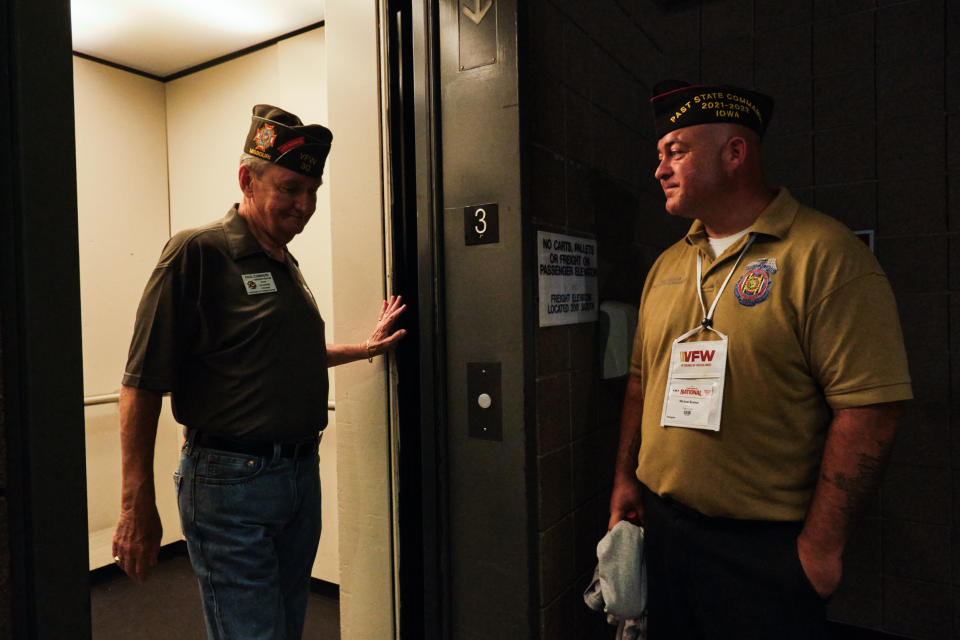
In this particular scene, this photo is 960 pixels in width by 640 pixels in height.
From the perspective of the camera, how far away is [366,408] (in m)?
1.74

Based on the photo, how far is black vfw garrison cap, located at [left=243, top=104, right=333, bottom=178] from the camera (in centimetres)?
155

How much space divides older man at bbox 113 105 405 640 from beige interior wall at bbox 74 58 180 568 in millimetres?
1803

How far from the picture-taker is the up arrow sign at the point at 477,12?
146 cm

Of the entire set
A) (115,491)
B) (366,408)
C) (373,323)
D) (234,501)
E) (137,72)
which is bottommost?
(115,491)

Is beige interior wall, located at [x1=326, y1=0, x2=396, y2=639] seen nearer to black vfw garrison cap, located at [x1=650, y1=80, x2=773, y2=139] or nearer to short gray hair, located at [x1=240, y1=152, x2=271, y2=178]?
short gray hair, located at [x1=240, y1=152, x2=271, y2=178]

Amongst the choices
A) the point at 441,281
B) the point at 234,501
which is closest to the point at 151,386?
the point at 234,501

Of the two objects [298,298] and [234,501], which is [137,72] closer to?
[298,298]

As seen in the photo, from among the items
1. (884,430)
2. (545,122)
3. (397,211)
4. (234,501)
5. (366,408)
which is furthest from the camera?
(366,408)

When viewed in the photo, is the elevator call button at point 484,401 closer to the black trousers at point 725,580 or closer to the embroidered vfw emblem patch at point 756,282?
the black trousers at point 725,580

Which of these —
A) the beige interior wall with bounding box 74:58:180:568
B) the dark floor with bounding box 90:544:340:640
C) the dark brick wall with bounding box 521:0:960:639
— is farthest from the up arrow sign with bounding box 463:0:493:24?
the dark floor with bounding box 90:544:340:640

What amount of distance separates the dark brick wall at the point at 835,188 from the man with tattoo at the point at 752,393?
267 millimetres

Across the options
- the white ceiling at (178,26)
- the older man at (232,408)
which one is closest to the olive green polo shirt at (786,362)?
the older man at (232,408)

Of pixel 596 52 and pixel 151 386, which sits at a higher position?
pixel 596 52

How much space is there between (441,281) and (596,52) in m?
0.91
